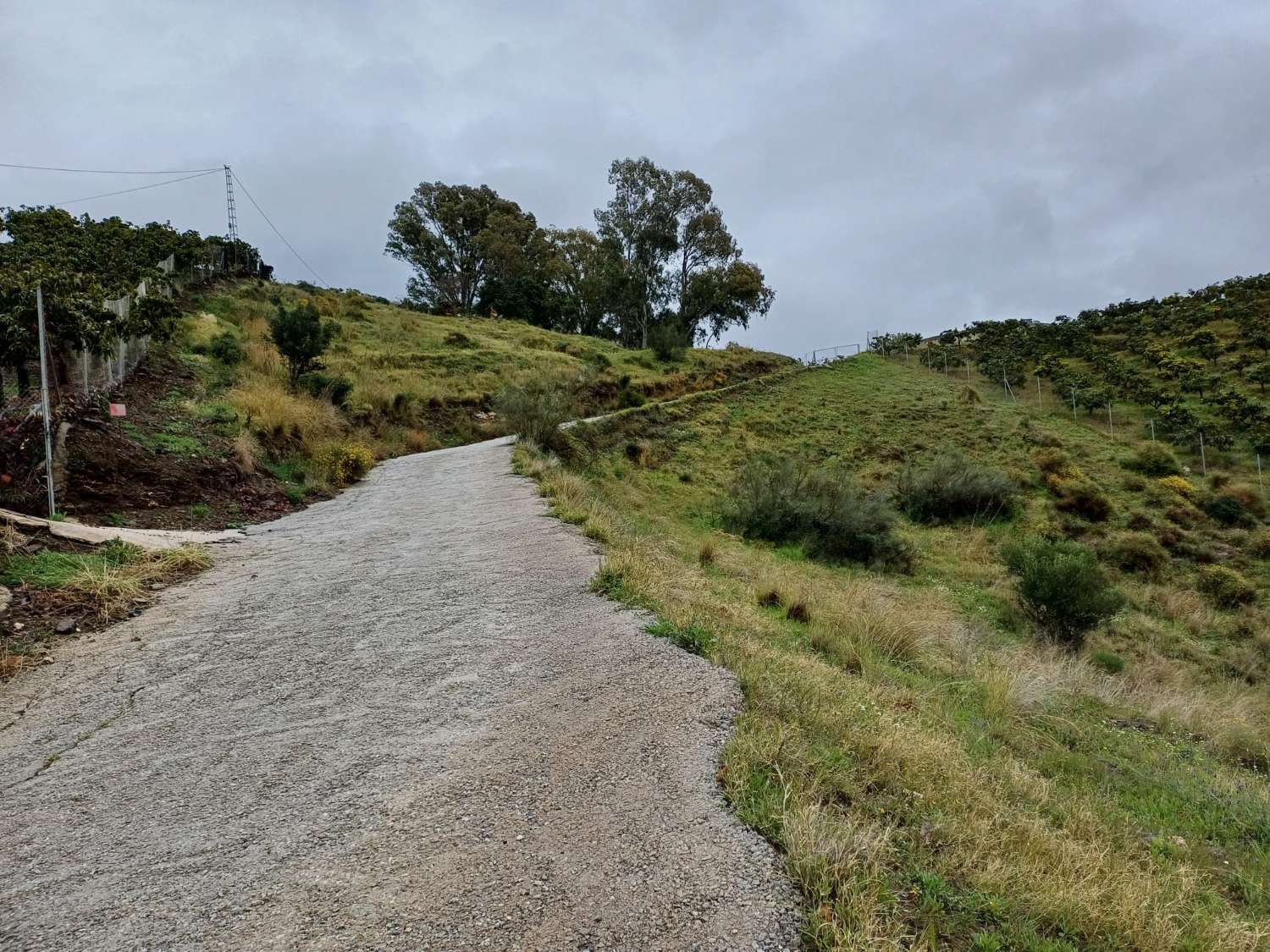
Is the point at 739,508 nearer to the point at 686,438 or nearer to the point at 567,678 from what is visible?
the point at 686,438

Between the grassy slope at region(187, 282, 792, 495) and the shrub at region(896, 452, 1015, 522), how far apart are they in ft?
39.6

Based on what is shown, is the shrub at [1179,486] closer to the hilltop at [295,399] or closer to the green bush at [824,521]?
the green bush at [824,521]

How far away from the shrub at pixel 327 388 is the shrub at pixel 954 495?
59.3 ft

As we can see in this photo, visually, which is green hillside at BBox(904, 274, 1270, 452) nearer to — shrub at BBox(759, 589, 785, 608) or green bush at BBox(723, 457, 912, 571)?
green bush at BBox(723, 457, 912, 571)

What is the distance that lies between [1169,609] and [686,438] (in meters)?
15.5

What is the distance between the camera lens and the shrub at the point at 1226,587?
50.3 feet

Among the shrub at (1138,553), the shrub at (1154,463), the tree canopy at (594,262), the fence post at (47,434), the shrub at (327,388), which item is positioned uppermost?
the tree canopy at (594,262)

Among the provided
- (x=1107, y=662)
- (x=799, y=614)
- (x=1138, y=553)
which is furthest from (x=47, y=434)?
(x=1138, y=553)

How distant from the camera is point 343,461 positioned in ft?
44.2

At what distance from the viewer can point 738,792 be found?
8.59 feet

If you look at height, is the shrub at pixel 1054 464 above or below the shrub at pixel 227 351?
below

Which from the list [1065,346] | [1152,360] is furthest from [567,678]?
[1065,346]

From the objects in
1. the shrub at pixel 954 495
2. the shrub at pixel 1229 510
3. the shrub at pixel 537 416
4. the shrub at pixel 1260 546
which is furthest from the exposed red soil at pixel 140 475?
the shrub at pixel 1229 510

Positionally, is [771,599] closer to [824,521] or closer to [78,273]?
[824,521]
